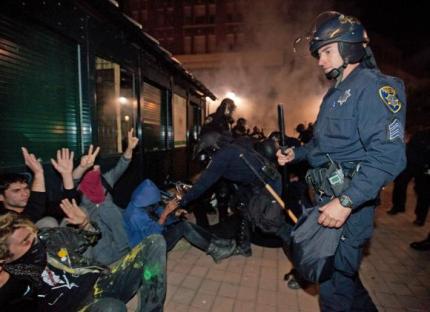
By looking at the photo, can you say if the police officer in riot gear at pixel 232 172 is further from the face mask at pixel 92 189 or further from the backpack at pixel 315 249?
the backpack at pixel 315 249

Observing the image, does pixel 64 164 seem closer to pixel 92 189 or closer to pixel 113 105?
pixel 92 189

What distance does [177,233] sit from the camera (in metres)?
3.43

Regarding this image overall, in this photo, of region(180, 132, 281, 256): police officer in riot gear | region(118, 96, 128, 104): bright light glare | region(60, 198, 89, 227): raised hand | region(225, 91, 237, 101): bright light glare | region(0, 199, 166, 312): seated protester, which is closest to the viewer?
region(0, 199, 166, 312): seated protester

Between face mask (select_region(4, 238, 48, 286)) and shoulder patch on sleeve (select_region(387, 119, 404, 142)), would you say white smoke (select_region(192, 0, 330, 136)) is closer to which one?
shoulder patch on sleeve (select_region(387, 119, 404, 142))

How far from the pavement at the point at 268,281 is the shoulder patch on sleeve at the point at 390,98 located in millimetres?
2103

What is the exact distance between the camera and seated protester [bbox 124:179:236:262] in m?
3.09

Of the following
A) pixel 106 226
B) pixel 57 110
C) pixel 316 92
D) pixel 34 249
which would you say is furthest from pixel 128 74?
pixel 316 92

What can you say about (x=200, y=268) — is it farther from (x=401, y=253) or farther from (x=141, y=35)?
(x=141, y=35)

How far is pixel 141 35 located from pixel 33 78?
2.27 meters

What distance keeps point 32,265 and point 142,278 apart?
89cm

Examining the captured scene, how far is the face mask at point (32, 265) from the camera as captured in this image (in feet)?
4.48

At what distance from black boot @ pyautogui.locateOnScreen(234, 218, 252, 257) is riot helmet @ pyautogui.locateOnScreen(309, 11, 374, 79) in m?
2.42

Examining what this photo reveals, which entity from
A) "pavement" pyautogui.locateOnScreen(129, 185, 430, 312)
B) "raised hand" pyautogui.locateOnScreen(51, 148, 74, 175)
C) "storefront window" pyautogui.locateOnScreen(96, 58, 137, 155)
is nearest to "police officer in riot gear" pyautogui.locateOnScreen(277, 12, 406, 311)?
"pavement" pyautogui.locateOnScreen(129, 185, 430, 312)

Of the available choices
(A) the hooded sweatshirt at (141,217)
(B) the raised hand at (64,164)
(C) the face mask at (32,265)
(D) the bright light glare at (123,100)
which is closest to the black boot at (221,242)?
(A) the hooded sweatshirt at (141,217)
